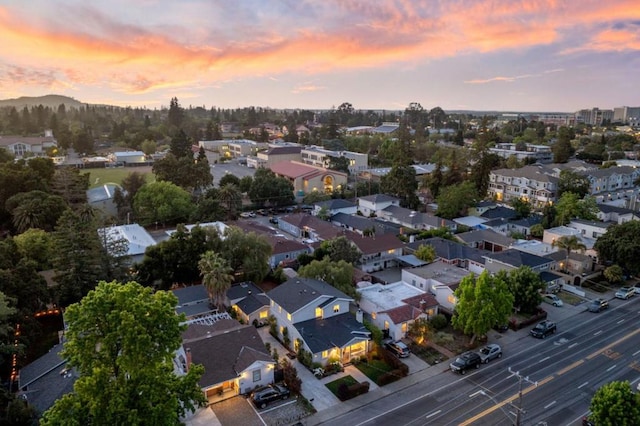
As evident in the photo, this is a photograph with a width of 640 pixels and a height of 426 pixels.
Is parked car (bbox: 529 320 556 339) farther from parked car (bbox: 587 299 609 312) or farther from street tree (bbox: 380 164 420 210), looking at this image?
street tree (bbox: 380 164 420 210)

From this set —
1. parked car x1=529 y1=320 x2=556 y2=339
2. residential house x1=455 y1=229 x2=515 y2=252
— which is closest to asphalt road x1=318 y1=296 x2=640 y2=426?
parked car x1=529 y1=320 x2=556 y2=339

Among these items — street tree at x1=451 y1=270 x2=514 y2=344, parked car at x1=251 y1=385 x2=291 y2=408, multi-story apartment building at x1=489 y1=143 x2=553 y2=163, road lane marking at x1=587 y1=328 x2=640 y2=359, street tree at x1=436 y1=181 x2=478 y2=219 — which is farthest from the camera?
multi-story apartment building at x1=489 y1=143 x2=553 y2=163

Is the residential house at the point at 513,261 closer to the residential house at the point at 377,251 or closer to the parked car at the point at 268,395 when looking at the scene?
the residential house at the point at 377,251

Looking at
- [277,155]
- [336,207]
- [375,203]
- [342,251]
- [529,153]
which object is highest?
[277,155]

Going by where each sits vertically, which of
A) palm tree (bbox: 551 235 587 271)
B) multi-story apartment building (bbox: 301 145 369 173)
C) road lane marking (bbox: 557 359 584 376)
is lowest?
road lane marking (bbox: 557 359 584 376)

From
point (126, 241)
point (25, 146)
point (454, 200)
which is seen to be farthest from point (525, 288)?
point (25, 146)

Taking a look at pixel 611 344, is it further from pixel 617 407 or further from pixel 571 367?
pixel 617 407

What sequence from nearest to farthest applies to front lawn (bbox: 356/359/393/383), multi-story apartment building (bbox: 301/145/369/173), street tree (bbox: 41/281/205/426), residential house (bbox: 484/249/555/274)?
street tree (bbox: 41/281/205/426)
front lawn (bbox: 356/359/393/383)
residential house (bbox: 484/249/555/274)
multi-story apartment building (bbox: 301/145/369/173)
